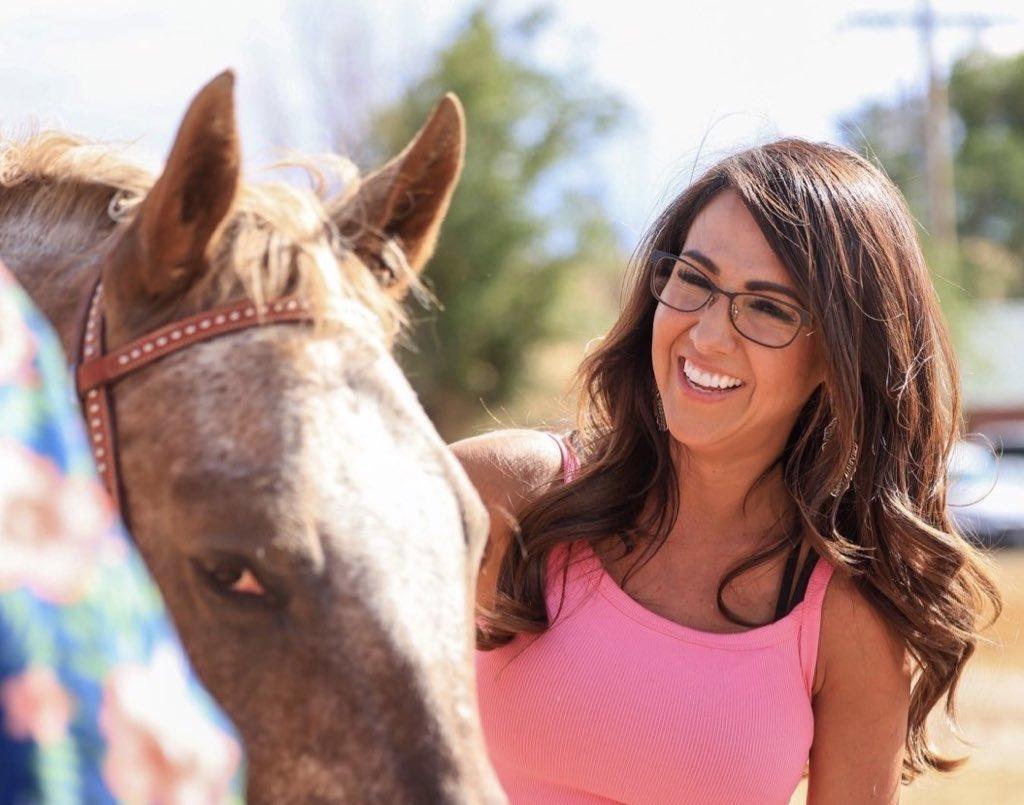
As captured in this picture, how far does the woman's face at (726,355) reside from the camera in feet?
8.68

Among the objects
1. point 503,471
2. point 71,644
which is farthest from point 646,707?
point 71,644

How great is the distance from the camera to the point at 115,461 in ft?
5.39

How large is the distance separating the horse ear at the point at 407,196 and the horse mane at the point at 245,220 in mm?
24

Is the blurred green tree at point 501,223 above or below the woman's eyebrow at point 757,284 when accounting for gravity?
below

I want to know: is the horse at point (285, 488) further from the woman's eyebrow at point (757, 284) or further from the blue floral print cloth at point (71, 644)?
the woman's eyebrow at point (757, 284)

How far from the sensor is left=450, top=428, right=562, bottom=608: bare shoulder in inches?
110

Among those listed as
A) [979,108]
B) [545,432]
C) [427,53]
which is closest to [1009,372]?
[979,108]

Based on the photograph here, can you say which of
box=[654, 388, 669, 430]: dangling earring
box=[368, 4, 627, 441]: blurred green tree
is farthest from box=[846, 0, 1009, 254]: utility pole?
box=[654, 388, 669, 430]: dangling earring

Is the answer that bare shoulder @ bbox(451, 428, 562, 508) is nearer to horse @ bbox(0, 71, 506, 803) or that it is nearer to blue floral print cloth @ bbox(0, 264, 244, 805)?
horse @ bbox(0, 71, 506, 803)

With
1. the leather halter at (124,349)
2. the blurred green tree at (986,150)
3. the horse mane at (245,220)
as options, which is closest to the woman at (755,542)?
the horse mane at (245,220)

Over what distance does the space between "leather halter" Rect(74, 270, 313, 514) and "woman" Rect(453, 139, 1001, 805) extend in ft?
3.22

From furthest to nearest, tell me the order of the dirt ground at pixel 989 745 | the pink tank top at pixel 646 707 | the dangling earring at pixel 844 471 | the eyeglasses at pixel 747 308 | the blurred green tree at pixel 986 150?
1. the blurred green tree at pixel 986 150
2. the dirt ground at pixel 989 745
3. the dangling earring at pixel 844 471
4. the eyeglasses at pixel 747 308
5. the pink tank top at pixel 646 707

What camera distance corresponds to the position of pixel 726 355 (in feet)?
8.68

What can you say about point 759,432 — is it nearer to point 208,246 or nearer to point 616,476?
point 616,476
